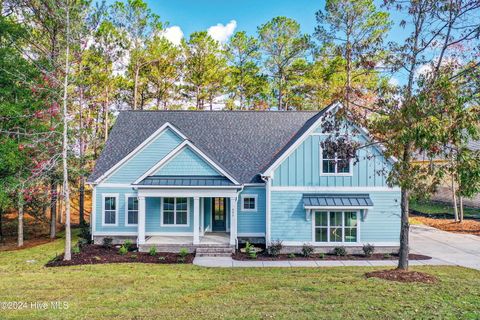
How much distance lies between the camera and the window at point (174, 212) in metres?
16.5

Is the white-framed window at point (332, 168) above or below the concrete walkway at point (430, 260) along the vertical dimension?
above

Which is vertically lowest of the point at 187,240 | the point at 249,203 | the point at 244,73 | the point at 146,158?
the point at 187,240

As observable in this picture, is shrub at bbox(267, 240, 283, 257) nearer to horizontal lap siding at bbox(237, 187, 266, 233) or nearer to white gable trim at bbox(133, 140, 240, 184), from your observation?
horizontal lap siding at bbox(237, 187, 266, 233)

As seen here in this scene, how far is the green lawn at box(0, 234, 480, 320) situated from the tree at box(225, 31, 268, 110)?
24.5 m

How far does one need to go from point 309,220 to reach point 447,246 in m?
7.10

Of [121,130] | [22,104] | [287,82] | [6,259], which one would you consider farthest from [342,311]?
[287,82]

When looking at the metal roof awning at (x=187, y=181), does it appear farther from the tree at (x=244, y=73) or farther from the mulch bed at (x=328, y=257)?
the tree at (x=244, y=73)

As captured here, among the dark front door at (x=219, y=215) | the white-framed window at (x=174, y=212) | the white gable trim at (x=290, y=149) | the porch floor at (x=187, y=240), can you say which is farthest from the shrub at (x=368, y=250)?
the white-framed window at (x=174, y=212)

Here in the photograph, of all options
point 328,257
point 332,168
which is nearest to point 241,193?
point 332,168

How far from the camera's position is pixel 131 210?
1650 cm

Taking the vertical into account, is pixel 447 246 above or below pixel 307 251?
below

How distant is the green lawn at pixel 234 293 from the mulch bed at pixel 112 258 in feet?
3.33

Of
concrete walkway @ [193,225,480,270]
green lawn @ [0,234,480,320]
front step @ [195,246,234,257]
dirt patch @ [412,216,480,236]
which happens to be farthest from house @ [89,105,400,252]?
dirt patch @ [412,216,480,236]

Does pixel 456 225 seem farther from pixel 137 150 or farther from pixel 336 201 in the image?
pixel 137 150
